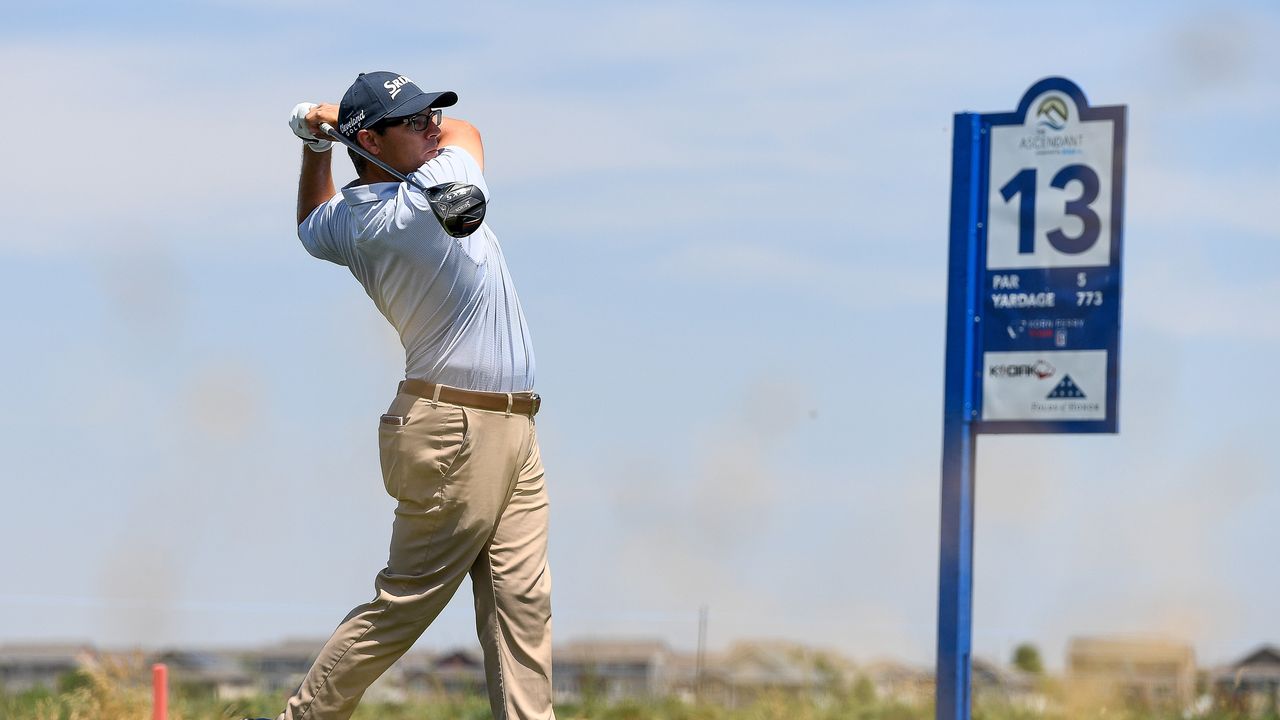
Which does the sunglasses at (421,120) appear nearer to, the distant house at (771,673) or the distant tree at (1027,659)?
the distant house at (771,673)

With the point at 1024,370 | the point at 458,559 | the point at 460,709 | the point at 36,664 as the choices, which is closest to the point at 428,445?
the point at 458,559

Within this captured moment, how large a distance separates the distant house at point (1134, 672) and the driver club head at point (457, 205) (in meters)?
5.23

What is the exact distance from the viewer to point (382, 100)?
4.71 metres

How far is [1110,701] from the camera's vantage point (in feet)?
28.1

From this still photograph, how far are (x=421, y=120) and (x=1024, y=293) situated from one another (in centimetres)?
279

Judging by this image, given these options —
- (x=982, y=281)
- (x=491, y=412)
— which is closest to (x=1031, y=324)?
(x=982, y=281)

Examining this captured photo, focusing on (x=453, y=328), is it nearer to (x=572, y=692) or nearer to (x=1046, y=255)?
(x=1046, y=255)

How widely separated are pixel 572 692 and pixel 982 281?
3405mm

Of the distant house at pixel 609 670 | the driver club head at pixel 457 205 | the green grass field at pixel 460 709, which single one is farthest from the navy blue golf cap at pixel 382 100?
the distant house at pixel 609 670

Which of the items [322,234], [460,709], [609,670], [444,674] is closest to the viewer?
[322,234]

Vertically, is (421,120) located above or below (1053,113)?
below

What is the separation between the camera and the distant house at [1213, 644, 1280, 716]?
8.40 meters

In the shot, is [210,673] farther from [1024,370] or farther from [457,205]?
[457,205]

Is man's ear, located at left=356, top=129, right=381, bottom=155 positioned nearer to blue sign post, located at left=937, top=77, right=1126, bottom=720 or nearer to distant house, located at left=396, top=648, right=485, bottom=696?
blue sign post, located at left=937, top=77, right=1126, bottom=720
